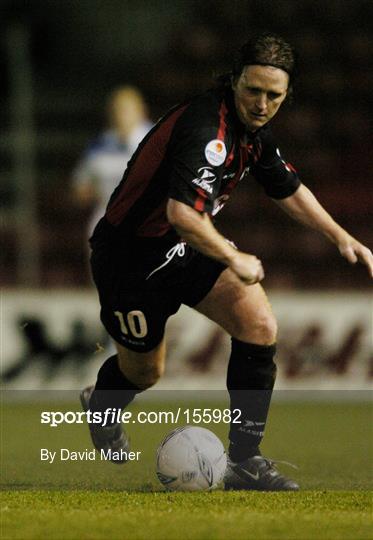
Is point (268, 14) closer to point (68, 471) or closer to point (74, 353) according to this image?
point (74, 353)

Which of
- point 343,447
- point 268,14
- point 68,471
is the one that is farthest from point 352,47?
point 68,471

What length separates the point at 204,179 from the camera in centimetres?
486

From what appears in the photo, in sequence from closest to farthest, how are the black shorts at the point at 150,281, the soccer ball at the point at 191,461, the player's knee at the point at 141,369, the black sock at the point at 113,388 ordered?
the soccer ball at the point at 191,461, the black shorts at the point at 150,281, the player's knee at the point at 141,369, the black sock at the point at 113,388

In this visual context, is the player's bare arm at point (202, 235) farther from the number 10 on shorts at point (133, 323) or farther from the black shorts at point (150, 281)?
the number 10 on shorts at point (133, 323)

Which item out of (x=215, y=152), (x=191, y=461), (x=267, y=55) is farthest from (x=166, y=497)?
(x=267, y=55)

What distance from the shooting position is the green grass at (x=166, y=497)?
4047 mm

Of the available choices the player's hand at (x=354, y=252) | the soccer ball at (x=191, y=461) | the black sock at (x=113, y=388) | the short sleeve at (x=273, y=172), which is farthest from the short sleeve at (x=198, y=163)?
the black sock at (x=113, y=388)

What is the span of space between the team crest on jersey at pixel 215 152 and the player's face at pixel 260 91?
19 cm

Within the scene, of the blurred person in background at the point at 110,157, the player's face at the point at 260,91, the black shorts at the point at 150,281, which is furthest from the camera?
Result: the blurred person in background at the point at 110,157

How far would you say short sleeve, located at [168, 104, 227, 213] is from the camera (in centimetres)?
484

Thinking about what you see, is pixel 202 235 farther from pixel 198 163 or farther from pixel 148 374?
pixel 148 374

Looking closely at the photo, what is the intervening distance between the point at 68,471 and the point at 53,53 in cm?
1080

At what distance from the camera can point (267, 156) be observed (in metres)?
5.50

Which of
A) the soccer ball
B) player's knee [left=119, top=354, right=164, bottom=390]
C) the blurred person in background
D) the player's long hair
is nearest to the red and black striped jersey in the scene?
the player's long hair
